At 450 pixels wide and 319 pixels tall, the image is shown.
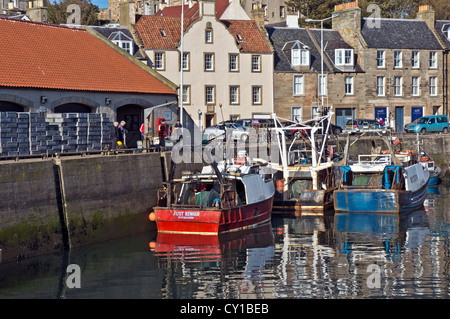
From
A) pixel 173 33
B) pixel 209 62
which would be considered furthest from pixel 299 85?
pixel 173 33

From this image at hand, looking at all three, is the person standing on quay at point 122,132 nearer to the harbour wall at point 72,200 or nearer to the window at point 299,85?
the harbour wall at point 72,200

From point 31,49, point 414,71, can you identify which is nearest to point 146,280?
point 31,49

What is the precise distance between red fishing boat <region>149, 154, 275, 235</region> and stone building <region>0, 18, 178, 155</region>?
524 cm

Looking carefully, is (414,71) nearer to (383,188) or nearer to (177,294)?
(383,188)

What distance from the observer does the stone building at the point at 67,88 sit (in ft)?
102

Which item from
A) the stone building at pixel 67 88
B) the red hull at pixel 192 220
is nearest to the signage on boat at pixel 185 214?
the red hull at pixel 192 220

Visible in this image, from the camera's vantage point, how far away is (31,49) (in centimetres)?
3706

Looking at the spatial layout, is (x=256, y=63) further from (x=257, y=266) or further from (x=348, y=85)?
(x=257, y=266)

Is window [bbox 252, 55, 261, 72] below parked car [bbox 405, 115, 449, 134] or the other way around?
the other way around

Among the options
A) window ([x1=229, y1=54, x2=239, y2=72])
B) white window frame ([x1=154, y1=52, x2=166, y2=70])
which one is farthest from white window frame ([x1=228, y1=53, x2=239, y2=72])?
white window frame ([x1=154, y1=52, x2=166, y2=70])

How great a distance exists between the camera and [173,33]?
A: 57344 millimetres

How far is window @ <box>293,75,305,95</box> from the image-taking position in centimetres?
6069

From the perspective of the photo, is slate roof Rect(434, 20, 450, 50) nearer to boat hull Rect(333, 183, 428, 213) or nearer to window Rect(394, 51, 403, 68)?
window Rect(394, 51, 403, 68)

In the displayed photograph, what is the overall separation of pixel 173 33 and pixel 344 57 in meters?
15.1
